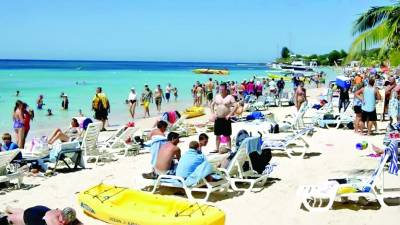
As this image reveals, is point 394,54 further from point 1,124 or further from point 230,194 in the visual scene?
point 1,124

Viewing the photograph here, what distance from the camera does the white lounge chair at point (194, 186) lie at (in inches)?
288

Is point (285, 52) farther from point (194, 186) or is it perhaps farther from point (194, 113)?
point (194, 186)

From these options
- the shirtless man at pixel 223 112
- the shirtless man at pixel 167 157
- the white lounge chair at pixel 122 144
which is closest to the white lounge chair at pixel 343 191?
the shirtless man at pixel 167 157

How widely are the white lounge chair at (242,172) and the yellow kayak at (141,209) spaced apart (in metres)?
1.56

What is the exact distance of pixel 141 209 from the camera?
20.9ft

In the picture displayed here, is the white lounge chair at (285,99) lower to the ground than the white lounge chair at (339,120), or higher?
lower

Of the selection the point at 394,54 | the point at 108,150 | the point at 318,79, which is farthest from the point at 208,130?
the point at 318,79

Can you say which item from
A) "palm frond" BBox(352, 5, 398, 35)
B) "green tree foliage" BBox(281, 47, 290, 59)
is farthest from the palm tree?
"green tree foliage" BBox(281, 47, 290, 59)

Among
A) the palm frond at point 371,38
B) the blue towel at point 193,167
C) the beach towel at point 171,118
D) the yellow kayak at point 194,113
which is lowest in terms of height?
the yellow kayak at point 194,113

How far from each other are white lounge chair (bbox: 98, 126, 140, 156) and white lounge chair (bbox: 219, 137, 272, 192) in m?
3.75

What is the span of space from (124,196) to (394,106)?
943cm

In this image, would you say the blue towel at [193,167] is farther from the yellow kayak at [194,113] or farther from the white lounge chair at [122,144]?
the yellow kayak at [194,113]

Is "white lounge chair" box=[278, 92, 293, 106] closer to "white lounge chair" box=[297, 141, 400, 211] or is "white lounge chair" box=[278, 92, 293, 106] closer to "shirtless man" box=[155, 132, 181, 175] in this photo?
"shirtless man" box=[155, 132, 181, 175]

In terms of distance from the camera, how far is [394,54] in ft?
26.2
